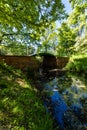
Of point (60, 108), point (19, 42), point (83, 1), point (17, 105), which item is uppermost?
point (83, 1)

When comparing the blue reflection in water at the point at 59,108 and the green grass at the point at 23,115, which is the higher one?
the green grass at the point at 23,115

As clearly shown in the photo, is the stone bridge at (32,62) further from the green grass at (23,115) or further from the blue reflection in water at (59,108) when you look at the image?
the green grass at (23,115)

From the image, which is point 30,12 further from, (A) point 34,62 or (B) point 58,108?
(A) point 34,62

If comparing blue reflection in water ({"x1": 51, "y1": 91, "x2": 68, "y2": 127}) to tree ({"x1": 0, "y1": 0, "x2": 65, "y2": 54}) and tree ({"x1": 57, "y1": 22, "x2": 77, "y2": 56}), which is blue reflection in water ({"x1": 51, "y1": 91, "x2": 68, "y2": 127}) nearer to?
tree ({"x1": 0, "y1": 0, "x2": 65, "y2": 54})

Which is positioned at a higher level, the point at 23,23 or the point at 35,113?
the point at 23,23

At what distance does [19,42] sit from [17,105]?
15.9m

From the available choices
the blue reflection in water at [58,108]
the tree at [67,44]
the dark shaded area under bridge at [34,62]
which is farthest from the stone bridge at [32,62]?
the tree at [67,44]

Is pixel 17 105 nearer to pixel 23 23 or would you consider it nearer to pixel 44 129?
pixel 44 129

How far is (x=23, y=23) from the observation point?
10375 millimetres

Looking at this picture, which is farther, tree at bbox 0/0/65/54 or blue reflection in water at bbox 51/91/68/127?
tree at bbox 0/0/65/54

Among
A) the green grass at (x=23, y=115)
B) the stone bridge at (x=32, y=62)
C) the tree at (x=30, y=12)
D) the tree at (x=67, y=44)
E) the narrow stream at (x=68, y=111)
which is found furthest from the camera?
the tree at (x=67, y=44)

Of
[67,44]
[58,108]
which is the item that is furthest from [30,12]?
[67,44]

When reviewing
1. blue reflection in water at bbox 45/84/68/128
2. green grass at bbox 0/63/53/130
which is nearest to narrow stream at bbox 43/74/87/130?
blue reflection in water at bbox 45/84/68/128

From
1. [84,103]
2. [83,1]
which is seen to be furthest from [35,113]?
[83,1]
